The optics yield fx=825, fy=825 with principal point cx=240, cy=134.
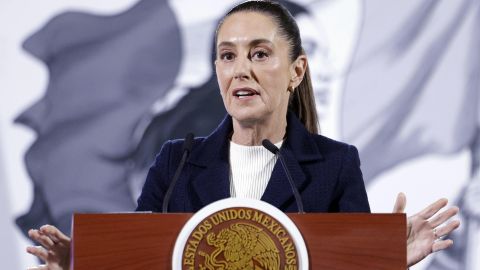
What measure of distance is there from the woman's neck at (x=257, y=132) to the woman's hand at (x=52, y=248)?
1.86ft

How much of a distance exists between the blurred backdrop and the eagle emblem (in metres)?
1.67

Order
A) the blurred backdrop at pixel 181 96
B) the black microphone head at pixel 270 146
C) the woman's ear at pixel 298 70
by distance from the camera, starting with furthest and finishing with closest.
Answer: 1. the blurred backdrop at pixel 181 96
2. the woman's ear at pixel 298 70
3. the black microphone head at pixel 270 146

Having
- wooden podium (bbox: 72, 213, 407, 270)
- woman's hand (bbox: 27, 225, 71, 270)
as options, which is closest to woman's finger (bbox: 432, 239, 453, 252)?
wooden podium (bbox: 72, 213, 407, 270)

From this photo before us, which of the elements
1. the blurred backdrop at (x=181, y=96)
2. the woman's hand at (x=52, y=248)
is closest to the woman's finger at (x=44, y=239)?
the woman's hand at (x=52, y=248)

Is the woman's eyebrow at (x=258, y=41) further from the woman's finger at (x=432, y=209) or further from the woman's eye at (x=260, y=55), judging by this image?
the woman's finger at (x=432, y=209)

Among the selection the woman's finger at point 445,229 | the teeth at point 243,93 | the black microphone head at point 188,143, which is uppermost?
the teeth at point 243,93

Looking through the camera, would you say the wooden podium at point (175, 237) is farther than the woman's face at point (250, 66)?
No

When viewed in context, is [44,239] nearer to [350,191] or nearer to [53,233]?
[53,233]

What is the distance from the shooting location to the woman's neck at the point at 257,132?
2.03 metres

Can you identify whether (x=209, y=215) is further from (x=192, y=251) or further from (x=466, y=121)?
(x=466, y=121)

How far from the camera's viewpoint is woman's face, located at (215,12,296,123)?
193 cm

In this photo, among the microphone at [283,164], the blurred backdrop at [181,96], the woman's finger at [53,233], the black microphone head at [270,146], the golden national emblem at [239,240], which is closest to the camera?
the golden national emblem at [239,240]

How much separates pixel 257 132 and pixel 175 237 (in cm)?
62

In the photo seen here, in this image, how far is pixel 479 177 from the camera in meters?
3.10
